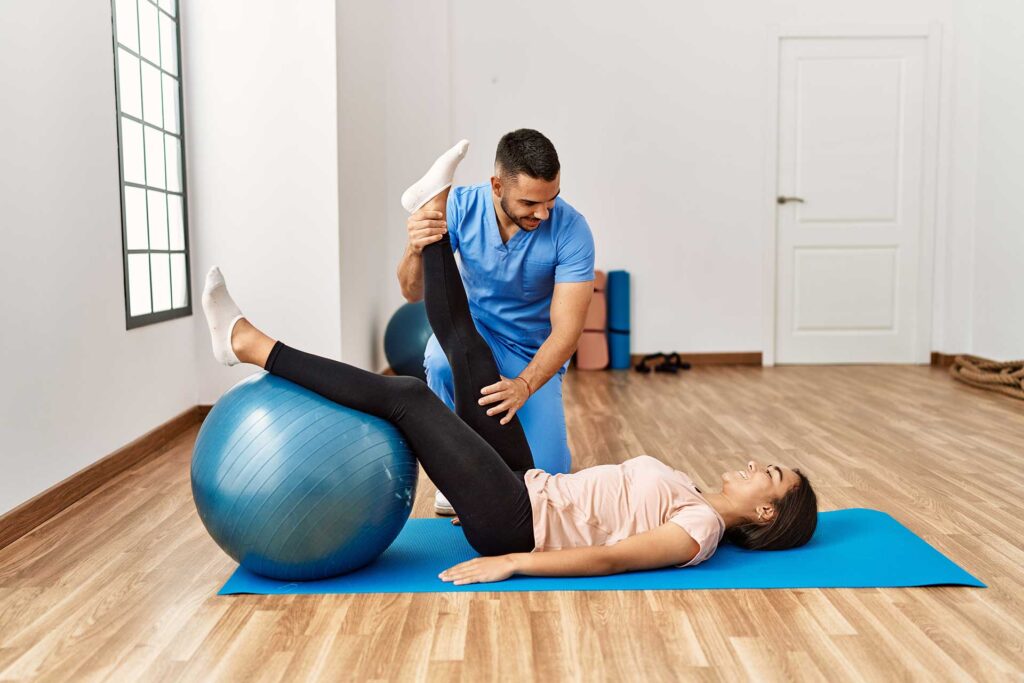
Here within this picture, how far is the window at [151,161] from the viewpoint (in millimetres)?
3459

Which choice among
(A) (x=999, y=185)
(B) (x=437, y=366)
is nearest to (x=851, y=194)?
(A) (x=999, y=185)

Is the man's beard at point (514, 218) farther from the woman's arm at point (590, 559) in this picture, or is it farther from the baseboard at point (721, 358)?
the baseboard at point (721, 358)

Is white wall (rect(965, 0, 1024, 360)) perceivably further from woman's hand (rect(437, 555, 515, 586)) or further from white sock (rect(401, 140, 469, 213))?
woman's hand (rect(437, 555, 515, 586))

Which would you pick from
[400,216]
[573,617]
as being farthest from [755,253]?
[573,617]

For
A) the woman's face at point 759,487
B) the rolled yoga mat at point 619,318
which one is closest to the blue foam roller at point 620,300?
the rolled yoga mat at point 619,318

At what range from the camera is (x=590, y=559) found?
2104 mm

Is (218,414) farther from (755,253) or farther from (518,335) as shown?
(755,253)

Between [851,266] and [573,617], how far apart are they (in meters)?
4.84

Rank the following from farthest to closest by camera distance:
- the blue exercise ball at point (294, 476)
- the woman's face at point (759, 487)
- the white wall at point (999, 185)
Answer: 1. the white wall at point (999, 185)
2. the woman's face at point (759, 487)
3. the blue exercise ball at point (294, 476)

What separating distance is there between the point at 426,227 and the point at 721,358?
4213mm

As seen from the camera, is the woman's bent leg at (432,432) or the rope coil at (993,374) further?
the rope coil at (993,374)

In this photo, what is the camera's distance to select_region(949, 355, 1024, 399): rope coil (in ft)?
15.7

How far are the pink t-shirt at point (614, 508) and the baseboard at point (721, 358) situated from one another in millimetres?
4164

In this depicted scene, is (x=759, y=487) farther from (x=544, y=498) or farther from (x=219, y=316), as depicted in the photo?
(x=219, y=316)
